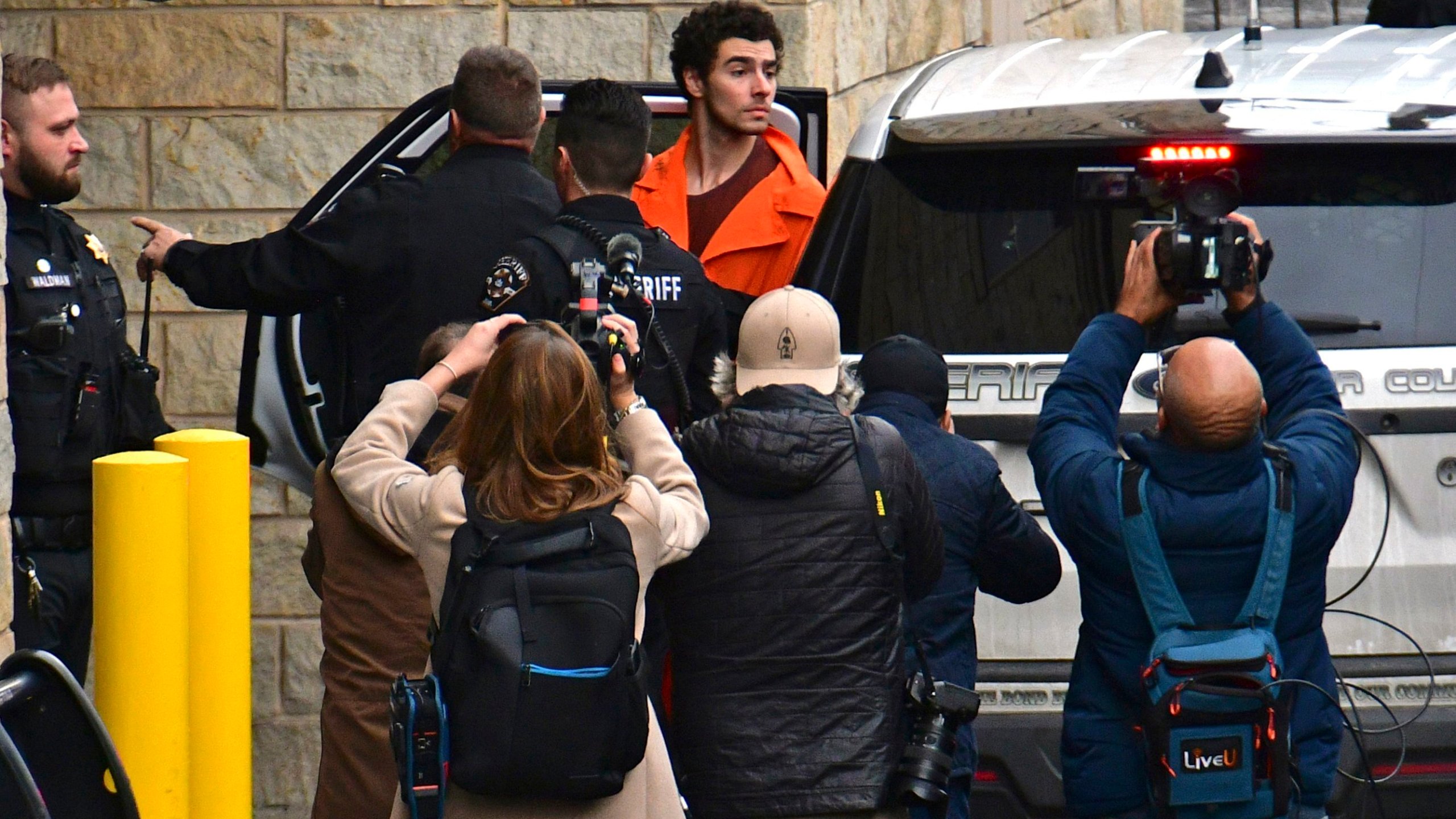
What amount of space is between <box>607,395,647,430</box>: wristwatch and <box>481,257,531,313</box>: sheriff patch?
678 millimetres

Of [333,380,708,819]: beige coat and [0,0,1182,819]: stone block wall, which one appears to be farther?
[0,0,1182,819]: stone block wall

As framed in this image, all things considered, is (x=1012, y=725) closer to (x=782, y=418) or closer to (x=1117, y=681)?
(x=1117, y=681)

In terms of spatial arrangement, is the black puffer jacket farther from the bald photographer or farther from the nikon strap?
the bald photographer

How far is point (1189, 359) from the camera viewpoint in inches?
152

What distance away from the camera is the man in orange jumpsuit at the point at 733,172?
220 inches

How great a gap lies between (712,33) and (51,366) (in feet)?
6.68

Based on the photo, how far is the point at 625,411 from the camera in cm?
395

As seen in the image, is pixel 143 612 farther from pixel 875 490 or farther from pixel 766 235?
pixel 766 235

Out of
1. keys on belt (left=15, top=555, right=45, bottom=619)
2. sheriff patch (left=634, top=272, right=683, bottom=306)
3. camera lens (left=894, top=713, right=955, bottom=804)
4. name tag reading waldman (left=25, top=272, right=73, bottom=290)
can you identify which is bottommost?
camera lens (left=894, top=713, right=955, bottom=804)

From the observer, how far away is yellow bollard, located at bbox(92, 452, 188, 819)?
4133 mm

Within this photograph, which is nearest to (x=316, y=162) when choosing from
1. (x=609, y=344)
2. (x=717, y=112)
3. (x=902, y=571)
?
(x=717, y=112)

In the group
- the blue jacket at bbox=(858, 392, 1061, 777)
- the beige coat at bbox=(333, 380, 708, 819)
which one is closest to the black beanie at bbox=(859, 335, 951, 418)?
the blue jacket at bbox=(858, 392, 1061, 777)

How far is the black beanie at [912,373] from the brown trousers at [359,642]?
101cm

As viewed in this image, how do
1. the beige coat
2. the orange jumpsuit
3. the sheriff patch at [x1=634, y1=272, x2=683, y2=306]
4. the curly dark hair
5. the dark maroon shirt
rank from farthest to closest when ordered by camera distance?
the curly dark hair < the dark maroon shirt < the orange jumpsuit < the sheriff patch at [x1=634, y1=272, x2=683, y2=306] < the beige coat
